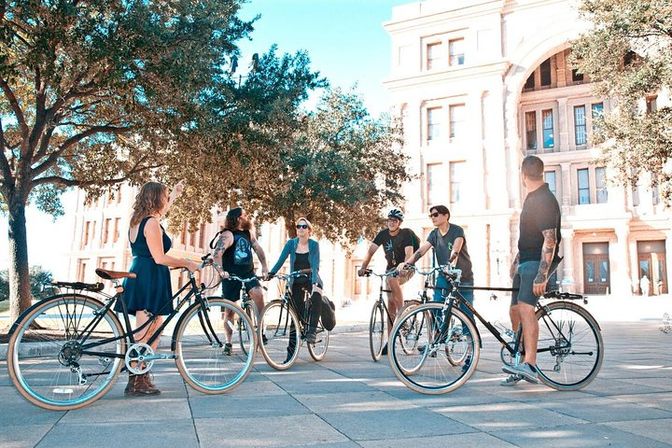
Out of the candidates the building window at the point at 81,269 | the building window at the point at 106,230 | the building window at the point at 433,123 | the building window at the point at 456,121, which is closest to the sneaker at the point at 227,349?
the building window at the point at 456,121

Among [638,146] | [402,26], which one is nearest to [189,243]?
[402,26]

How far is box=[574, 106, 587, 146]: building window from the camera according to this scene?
3922 centimetres

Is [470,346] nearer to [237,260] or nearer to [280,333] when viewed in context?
[280,333]

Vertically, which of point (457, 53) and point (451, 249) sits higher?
point (457, 53)

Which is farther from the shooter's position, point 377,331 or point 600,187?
point 600,187

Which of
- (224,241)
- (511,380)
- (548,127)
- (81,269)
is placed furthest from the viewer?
(81,269)

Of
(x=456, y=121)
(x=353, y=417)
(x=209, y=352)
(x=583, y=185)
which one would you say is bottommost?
(x=353, y=417)

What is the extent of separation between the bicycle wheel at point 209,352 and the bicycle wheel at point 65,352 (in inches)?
19.8

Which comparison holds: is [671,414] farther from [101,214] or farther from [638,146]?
[101,214]

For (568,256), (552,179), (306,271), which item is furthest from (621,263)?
(306,271)

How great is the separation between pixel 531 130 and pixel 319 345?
3886 centimetres

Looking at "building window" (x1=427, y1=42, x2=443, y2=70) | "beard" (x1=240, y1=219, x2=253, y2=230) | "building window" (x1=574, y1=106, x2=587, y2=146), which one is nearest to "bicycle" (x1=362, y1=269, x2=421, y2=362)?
"beard" (x1=240, y1=219, x2=253, y2=230)

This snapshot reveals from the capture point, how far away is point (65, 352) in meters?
3.91

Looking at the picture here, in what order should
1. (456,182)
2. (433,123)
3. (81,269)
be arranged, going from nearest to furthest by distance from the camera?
1. (456,182)
2. (433,123)
3. (81,269)
